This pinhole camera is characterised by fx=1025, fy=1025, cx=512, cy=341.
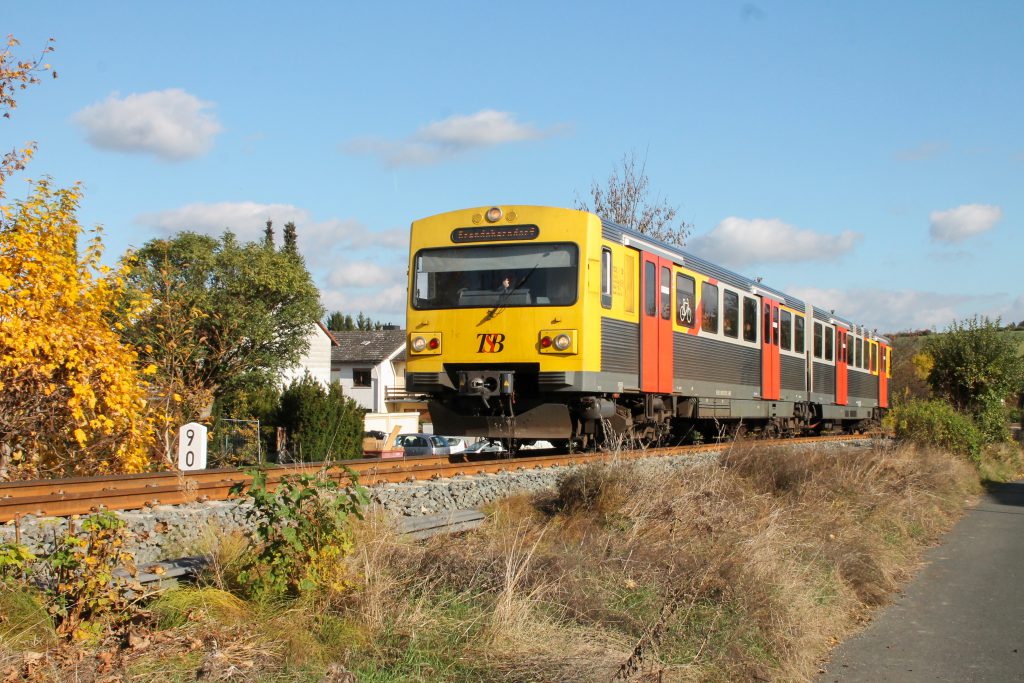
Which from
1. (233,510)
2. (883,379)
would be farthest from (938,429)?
(233,510)

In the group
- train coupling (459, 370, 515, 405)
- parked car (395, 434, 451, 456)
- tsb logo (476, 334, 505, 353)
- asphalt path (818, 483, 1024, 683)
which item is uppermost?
tsb logo (476, 334, 505, 353)

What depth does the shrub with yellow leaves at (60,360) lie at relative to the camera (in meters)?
10.7

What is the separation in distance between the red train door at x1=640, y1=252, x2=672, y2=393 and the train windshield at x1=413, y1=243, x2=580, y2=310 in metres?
1.76

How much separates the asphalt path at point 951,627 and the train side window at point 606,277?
476 centimetres

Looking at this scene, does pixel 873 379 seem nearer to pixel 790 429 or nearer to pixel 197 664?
pixel 790 429

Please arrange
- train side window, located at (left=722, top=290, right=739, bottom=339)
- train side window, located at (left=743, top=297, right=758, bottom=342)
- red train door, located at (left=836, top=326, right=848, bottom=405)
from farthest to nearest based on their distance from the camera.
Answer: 1. red train door, located at (left=836, top=326, right=848, bottom=405)
2. train side window, located at (left=743, top=297, right=758, bottom=342)
3. train side window, located at (left=722, top=290, right=739, bottom=339)

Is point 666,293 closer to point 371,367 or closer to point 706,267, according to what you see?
point 706,267

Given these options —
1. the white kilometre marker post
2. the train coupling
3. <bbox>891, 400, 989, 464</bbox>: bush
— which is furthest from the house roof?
the white kilometre marker post

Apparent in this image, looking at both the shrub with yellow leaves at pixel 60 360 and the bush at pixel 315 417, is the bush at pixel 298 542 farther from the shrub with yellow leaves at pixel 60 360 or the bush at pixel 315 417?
the bush at pixel 315 417

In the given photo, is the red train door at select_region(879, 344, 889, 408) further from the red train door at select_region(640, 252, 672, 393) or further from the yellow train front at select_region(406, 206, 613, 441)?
the yellow train front at select_region(406, 206, 613, 441)

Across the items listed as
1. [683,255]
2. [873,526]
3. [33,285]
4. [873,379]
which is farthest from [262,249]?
[873,526]

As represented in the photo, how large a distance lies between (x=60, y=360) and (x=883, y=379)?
2657 centimetres

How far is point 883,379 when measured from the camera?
3181 centimetres

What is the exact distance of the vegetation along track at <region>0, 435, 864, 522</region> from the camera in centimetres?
759
